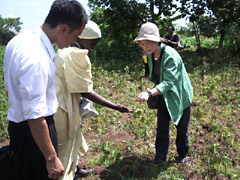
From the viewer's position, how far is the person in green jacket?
267cm

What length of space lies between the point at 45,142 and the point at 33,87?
0.32 m

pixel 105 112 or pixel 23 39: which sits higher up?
pixel 23 39

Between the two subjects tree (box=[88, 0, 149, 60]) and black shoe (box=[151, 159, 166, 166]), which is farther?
tree (box=[88, 0, 149, 60])

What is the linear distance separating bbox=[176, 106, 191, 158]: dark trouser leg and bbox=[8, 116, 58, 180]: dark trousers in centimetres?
175

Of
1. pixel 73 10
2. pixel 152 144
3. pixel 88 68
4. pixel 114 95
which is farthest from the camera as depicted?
pixel 114 95

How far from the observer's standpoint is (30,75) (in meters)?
1.32

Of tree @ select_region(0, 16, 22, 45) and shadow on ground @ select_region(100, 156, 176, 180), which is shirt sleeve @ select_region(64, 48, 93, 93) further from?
tree @ select_region(0, 16, 22, 45)

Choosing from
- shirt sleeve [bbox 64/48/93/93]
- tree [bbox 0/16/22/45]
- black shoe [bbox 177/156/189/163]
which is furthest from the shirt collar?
tree [bbox 0/16/22/45]

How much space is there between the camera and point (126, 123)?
420 cm

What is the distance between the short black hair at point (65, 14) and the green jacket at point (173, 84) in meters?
1.34

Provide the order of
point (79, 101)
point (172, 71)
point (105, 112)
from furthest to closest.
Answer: point (105, 112)
point (172, 71)
point (79, 101)

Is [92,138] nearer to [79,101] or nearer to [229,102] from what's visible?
[79,101]

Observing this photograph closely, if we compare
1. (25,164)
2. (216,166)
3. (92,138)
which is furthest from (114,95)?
(25,164)

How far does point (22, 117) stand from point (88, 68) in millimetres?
811
